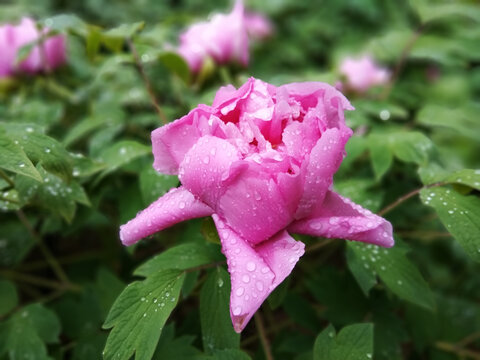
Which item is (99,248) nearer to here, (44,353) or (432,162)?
(44,353)

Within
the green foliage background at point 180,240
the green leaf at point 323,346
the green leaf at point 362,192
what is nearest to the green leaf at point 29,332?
the green foliage background at point 180,240

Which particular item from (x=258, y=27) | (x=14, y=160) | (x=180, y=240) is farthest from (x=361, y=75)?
(x=14, y=160)

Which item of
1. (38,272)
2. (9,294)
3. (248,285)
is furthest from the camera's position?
(38,272)

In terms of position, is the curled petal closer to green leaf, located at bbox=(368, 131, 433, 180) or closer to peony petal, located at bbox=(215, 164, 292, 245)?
peony petal, located at bbox=(215, 164, 292, 245)

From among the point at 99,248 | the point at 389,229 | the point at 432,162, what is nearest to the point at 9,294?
the point at 99,248

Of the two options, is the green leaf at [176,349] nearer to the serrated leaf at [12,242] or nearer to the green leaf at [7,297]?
the green leaf at [7,297]

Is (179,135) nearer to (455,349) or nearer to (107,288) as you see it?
(107,288)

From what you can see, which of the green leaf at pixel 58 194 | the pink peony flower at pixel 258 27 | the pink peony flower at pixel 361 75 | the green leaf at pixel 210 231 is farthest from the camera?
the pink peony flower at pixel 258 27
